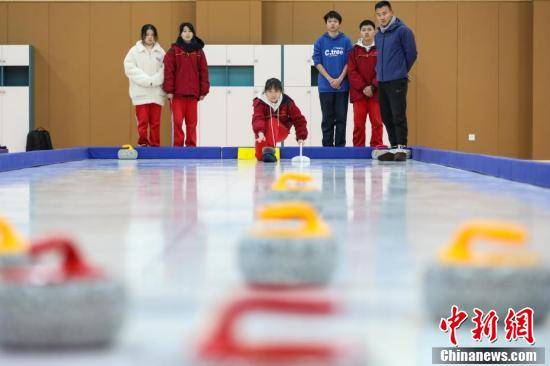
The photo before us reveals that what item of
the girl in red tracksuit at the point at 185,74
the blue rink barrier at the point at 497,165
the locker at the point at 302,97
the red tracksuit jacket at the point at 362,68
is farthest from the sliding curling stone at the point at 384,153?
the locker at the point at 302,97

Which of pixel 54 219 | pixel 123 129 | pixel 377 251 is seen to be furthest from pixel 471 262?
pixel 123 129

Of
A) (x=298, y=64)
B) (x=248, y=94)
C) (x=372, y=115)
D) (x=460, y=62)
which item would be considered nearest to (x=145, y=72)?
(x=372, y=115)

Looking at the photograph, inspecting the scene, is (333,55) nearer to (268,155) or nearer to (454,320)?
(268,155)

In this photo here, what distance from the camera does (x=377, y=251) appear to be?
1.56 meters

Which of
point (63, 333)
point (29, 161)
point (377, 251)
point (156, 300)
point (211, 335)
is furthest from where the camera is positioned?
point (29, 161)

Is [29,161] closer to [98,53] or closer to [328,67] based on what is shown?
[328,67]

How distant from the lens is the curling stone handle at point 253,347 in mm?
706

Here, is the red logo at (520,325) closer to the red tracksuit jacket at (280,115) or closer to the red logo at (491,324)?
the red logo at (491,324)

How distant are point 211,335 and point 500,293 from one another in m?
0.41

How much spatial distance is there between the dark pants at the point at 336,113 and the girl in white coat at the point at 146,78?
55.5 inches

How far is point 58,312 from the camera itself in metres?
0.88

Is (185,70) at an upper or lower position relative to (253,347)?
upper

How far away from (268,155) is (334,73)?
1357mm

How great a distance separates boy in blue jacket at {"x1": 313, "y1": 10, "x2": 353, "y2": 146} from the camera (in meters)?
7.12
